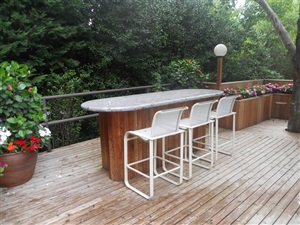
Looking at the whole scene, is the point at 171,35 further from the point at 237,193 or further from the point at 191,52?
the point at 237,193

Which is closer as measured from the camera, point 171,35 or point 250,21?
point 171,35

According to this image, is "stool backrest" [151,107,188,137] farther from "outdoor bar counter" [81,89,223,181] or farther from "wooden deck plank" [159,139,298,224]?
"wooden deck plank" [159,139,298,224]

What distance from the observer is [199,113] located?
299cm

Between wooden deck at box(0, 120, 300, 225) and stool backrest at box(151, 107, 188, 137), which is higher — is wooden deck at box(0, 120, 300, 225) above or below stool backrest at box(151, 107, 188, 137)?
below

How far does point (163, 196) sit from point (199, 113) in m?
1.10

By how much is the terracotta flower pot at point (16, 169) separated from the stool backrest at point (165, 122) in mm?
1601

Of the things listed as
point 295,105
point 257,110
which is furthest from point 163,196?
point 257,110

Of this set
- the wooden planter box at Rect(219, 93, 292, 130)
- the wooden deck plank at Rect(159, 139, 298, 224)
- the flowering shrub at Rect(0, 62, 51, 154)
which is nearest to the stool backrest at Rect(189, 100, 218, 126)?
the wooden deck plank at Rect(159, 139, 298, 224)

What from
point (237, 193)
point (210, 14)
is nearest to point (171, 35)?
point (210, 14)

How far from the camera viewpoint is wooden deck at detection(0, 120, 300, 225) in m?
2.23

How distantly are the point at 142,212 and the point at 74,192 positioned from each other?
863 mm

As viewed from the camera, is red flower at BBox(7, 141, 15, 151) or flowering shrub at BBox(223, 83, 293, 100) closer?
red flower at BBox(7, 141, 15, 151)

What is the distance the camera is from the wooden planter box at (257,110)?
542 centimetres

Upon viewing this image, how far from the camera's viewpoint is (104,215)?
2.27 m
